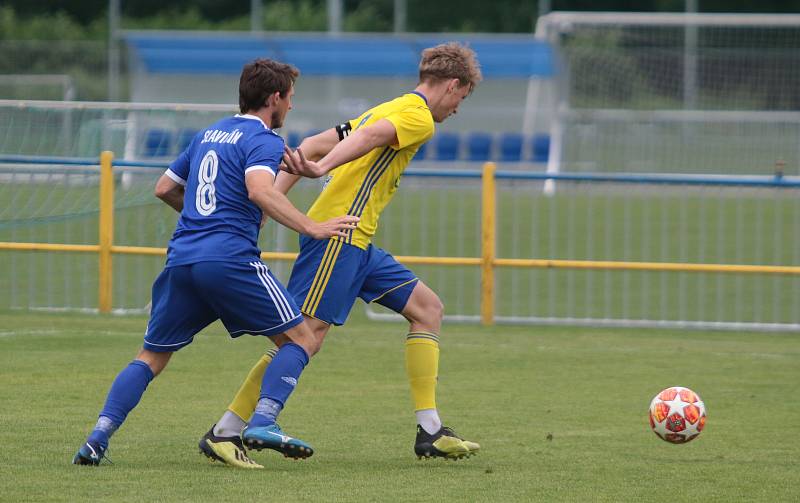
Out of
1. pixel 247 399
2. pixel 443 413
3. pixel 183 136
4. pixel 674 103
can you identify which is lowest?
pixel 443 413

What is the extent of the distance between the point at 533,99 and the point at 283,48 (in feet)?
19.5

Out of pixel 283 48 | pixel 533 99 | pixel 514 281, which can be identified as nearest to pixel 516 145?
pixel 533 99

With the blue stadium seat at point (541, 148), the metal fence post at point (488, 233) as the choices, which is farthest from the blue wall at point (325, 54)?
the metal fence post at point (488, 233)

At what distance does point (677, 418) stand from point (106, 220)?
6320 millimetres

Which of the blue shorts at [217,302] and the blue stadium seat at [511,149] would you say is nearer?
the blue shorts at [217,302]

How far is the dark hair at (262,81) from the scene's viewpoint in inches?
238

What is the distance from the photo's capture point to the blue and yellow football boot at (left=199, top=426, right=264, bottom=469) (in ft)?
20.3

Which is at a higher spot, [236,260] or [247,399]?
[236,260]

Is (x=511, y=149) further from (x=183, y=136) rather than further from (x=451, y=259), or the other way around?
(x=451, y=259)

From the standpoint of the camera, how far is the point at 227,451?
6199 millimetres

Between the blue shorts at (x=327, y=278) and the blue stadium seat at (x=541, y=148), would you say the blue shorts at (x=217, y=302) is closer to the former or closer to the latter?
the blue shorts at (x=327, y=278)

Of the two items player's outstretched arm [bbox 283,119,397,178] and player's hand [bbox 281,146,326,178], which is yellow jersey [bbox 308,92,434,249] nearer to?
player's outstretched arm [bbox 283,119,397,178]

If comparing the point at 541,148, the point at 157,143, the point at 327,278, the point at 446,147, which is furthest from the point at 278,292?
the point at 446,147

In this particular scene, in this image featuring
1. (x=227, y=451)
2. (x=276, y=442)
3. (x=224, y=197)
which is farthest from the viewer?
(x=227, y=451)
